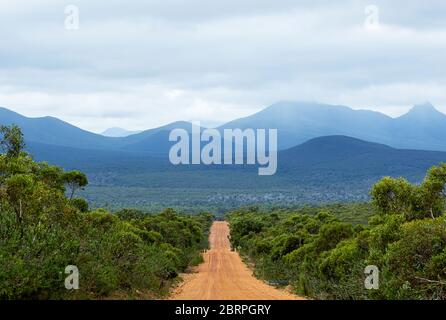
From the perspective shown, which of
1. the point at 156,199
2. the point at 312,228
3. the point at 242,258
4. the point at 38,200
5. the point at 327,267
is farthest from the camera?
the point at 156,199

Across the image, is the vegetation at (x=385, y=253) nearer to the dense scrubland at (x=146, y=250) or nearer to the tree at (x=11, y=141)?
the dense scrubland at (x=146, y=250)

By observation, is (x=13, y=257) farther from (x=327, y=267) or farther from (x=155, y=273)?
(x=327, y=267)

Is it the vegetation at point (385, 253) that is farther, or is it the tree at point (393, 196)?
the tree at point (393, 196)

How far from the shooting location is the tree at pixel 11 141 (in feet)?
106

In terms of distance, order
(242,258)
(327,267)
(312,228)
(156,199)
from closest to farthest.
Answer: (327,267)
(312,228)
(242,258)
(156,199)

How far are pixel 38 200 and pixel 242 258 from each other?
35333mm

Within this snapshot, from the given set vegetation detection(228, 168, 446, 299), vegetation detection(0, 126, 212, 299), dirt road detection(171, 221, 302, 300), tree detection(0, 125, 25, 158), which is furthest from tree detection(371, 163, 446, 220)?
tree detection(0, 125, 25, 158)

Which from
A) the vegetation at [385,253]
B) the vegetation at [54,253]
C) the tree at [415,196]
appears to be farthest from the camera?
the tree at [415,196]

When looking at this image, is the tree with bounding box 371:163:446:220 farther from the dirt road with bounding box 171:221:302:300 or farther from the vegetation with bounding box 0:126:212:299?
the vegetation with bounding box 0:126:212:299

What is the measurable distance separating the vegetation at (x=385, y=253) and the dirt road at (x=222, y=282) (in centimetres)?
140

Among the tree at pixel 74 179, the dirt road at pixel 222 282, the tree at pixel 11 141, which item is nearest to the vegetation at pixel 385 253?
the dirt road at pixel 222 282

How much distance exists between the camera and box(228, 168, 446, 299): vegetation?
17891 mm

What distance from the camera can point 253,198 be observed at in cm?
17450
